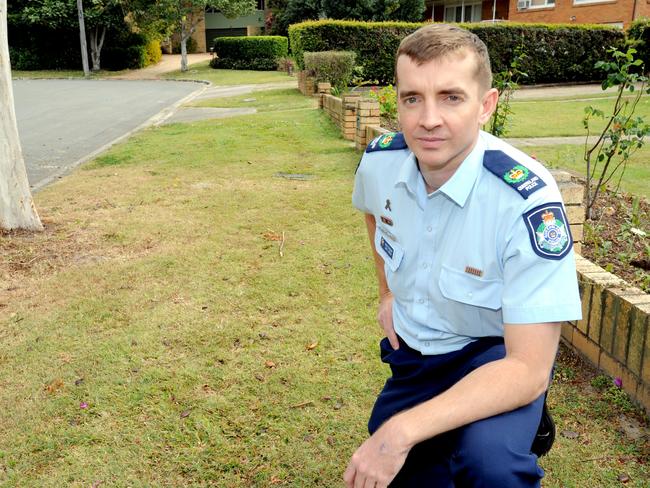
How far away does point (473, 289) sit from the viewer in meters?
1.86

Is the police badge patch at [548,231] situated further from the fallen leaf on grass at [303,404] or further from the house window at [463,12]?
the house window at [463,12]

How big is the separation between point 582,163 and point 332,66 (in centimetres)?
1063

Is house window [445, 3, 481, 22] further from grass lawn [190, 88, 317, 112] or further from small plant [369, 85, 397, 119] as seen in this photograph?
small plant [369, 85, 397, 119]

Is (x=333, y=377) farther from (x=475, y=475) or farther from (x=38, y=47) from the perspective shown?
(x=38, y=47)

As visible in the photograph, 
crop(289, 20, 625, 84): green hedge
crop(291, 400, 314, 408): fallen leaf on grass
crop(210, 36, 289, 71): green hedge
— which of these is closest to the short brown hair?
crop(291, 400, 314, 408): fallen leaf on grass

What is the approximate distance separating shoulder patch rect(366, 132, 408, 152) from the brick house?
95.2ft

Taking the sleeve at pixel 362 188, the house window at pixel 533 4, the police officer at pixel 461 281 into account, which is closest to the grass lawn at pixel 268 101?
the sleeve at pixel 362 188

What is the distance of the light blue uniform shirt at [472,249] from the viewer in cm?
169

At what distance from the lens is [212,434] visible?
2.76 m

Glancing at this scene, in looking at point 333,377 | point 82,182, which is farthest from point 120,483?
point 82,182

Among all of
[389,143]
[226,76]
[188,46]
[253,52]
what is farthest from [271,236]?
[188,46]

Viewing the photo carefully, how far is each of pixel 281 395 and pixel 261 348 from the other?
0.47 m

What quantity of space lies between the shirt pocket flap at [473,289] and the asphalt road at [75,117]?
22.5 ft

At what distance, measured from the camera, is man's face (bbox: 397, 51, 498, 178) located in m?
1.78
